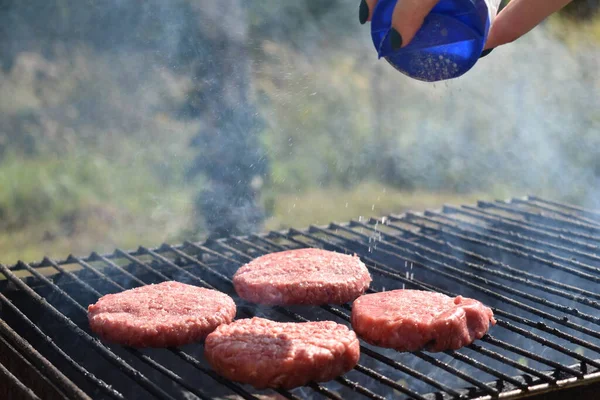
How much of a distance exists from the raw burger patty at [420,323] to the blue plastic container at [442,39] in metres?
0.97

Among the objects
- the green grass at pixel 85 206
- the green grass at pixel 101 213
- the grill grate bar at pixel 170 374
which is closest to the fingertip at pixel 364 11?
the grill grate bar at pixel 170 374

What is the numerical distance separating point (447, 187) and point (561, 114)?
7.79 feet

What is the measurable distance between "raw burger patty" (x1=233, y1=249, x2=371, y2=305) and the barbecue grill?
79 mm

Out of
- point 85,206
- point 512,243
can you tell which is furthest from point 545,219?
point 85,206

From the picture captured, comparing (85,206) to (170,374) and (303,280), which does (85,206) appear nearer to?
(303,280)

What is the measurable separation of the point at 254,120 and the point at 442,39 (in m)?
4.08

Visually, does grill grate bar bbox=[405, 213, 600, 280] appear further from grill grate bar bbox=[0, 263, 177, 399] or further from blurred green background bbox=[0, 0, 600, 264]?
grill grate bar bbox=[0, 263, 177, 399]

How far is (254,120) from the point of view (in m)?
6.77

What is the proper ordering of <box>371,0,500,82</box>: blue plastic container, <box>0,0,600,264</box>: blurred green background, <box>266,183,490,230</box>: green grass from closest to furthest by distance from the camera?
<box>371,0,500,82</box>: blue plastic container
<box>0,0,600,264</box>: blurred green background
<box>266,183,490,230</box>: green grass

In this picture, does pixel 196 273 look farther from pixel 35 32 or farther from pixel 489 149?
pixel 489 149

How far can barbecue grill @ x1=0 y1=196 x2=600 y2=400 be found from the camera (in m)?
2.55

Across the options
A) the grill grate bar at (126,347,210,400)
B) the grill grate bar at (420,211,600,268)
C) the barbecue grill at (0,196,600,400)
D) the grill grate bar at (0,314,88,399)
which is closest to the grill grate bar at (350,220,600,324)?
the barbecue grill at (0,196,600,400)

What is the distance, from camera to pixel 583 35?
10750 millimetres

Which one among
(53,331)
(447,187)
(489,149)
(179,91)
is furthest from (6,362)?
(489,149)
